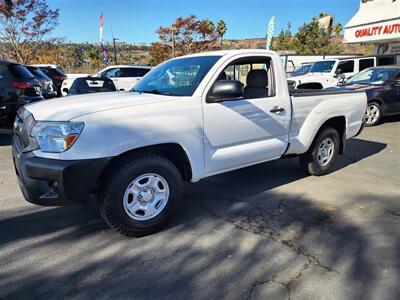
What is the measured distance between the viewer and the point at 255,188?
4.75 m

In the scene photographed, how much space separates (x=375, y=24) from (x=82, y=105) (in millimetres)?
19445

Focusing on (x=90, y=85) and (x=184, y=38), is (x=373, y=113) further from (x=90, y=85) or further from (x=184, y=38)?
(x=184, y=38)

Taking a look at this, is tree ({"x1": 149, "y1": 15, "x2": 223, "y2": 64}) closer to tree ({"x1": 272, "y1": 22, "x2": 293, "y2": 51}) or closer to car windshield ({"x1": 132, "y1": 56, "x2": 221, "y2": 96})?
tree ({"x1": 272, "y1": 22, "x2": 293, "y2": 51})

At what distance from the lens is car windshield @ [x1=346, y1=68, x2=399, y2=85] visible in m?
9.94

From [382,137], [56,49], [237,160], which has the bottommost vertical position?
[382,137]

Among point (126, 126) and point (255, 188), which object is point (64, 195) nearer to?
point (126, 126)

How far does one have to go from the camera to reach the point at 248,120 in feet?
13.0

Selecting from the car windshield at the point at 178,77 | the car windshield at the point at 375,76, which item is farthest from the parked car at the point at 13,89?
the car windshield at the point at 375,76

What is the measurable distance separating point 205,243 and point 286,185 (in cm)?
201

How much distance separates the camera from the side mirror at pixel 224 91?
11.5ft

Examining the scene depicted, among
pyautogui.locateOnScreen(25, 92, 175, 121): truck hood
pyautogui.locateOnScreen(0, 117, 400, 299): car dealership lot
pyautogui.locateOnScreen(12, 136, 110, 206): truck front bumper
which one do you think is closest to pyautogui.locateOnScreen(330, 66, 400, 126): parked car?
pyautogui.locateOnScreen(0, 117, 400, 299): car dealership lot

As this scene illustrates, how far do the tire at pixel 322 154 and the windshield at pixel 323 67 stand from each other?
9975mm

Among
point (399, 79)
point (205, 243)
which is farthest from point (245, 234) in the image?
point (399, 79)

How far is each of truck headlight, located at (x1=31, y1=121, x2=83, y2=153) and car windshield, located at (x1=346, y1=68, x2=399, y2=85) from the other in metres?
9.39
